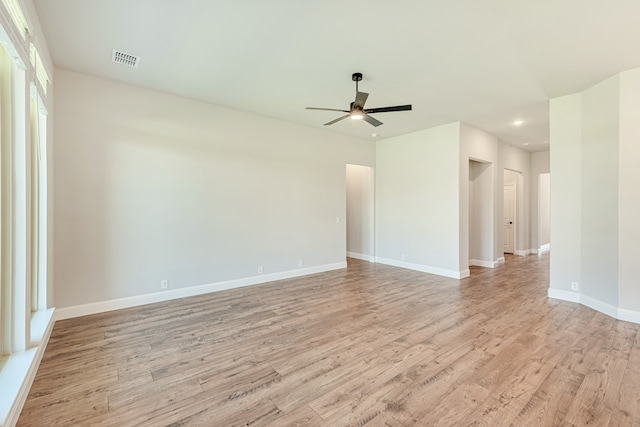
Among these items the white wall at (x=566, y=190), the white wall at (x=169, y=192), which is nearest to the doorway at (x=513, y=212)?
the white wall at (x=566, y=190)

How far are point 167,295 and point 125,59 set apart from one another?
10.0ft

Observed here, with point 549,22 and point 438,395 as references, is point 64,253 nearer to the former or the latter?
point 438,395

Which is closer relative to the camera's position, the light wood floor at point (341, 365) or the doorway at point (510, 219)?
the light wood floor at point (341, 365)

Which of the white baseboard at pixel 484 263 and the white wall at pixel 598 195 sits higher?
the white wall at pixel 598 195

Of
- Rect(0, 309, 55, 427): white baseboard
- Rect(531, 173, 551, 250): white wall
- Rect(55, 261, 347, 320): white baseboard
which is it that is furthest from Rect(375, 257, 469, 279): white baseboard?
Rect(0, 309, 55, 427): white baseboard

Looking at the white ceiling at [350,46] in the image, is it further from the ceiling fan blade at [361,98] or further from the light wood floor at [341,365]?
the light wood floor at [341,365]

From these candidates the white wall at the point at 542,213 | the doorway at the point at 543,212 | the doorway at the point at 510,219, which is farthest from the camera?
the doorway at the point at 543,212

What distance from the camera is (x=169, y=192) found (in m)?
4.16

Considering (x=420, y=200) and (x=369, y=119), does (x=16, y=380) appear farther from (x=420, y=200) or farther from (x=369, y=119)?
(x=420, y=200)

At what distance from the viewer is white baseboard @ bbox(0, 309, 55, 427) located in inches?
67.0

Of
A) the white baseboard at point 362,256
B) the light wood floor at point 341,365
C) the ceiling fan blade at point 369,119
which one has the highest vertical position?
the ceiling fan blade at point 369,119

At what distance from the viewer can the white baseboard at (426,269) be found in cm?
554

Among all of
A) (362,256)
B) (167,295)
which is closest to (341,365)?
(167,295)

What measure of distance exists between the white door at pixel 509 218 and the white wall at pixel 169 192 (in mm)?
6031
